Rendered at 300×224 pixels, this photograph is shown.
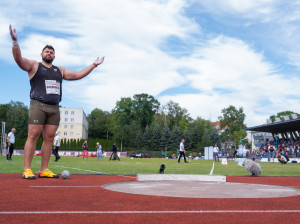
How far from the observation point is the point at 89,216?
3037 millimetres

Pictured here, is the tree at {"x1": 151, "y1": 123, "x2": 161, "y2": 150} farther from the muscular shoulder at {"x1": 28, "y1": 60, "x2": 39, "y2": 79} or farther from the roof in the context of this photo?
the muscular shoulder at {"x1": 28, "y1": 60, "x2": 39, "y2": 79}

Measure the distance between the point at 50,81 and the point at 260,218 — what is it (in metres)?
5.09

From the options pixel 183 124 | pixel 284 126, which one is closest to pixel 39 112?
pixel 284 126

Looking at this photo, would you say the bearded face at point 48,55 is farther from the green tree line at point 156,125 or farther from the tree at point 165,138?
the tree at point 165,138

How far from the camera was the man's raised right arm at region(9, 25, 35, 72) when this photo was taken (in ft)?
19.5

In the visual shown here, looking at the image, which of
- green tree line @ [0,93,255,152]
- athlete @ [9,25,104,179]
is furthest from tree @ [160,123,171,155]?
athlete @ [9,25,104,179]

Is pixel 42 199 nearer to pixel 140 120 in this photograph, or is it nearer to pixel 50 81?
pixel 50 81

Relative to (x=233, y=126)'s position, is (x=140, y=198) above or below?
below

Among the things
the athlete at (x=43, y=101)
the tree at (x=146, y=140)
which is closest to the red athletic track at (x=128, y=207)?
the athlete at (x=43, y=101)

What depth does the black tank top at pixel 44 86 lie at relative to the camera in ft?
22.0

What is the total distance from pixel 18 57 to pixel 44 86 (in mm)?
775

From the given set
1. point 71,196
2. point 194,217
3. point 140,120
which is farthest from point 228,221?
point 140,120

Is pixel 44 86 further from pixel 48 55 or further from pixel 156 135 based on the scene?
pixel 156 135

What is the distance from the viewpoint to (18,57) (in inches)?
246
